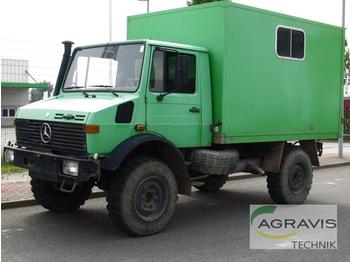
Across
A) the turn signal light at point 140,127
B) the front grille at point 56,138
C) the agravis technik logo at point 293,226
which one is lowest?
the agravis technik logo at point 293,226

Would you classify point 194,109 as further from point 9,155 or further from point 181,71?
point 9,155

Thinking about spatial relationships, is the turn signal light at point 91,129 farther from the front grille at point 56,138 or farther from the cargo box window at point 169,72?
the cargo box window at point 169,72

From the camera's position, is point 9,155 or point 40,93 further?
point 40,93

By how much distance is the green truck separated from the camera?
6.49 meters

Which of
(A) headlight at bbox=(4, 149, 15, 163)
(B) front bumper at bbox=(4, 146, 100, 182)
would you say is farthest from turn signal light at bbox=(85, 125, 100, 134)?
(A) headlight at bbox=(4, 149, 15, 163)

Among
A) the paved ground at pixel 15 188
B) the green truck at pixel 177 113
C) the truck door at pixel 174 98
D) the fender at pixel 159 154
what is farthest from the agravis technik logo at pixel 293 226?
the paved ground at pixel 15 188

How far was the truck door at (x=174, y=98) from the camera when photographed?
272 inches

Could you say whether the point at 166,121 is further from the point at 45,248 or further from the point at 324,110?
the point at 324,110

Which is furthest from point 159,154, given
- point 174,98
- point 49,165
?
point 49,165

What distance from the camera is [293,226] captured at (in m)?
7.42

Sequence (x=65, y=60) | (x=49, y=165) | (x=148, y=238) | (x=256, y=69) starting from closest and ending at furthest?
(x=49, y=165) → (x=148, y=238) → (x=65, y=60) → (x=256, y=69)

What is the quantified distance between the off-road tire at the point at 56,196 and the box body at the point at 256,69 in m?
2.26

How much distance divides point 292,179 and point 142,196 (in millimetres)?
3442

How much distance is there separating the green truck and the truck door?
0.05 ft
